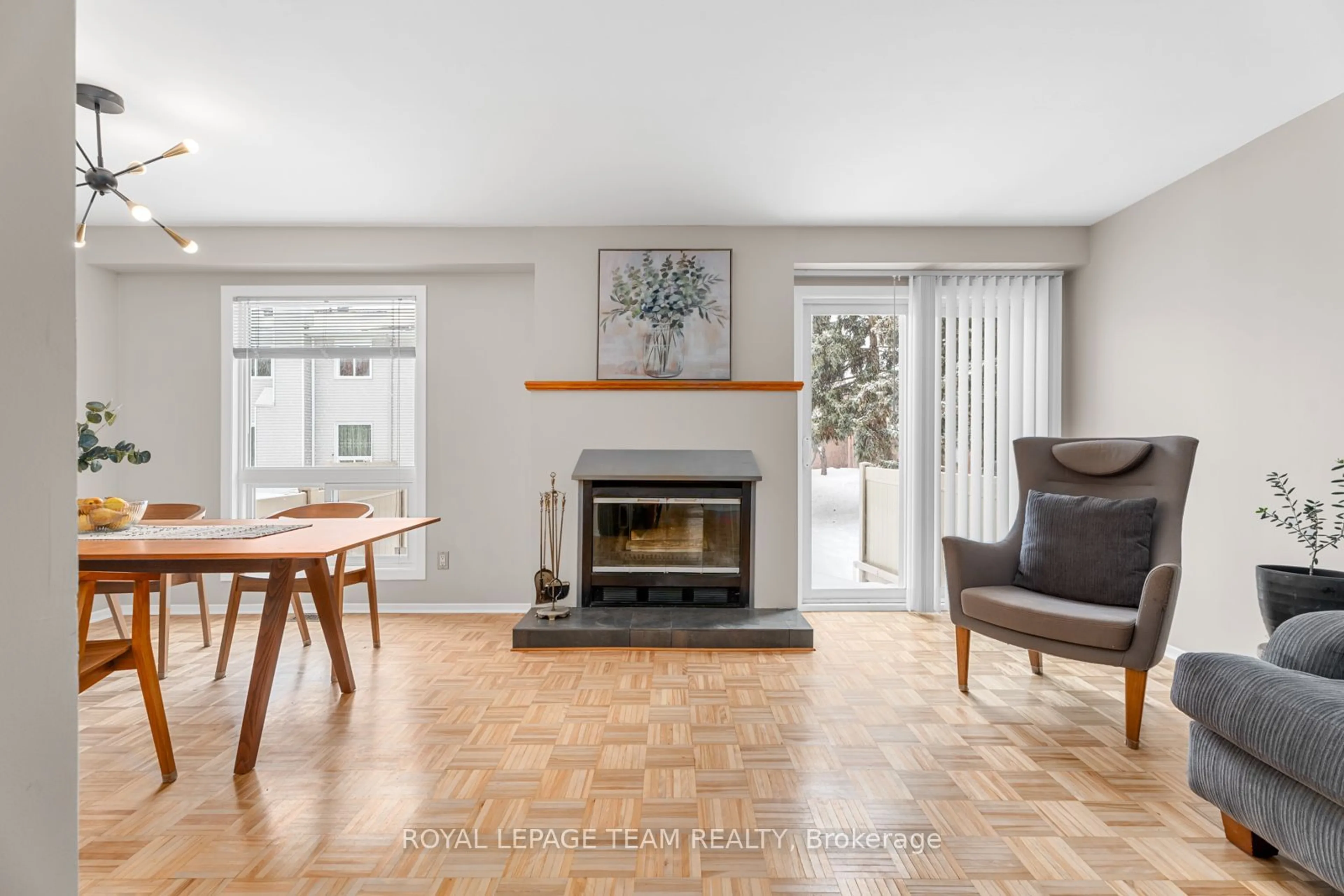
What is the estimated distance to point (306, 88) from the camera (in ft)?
8.26

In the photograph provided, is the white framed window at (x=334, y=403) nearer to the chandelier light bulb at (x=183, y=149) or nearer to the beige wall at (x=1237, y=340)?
the chandelier light bulb at (x=183, y=149)

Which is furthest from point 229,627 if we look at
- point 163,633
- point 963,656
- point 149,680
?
point 963,656

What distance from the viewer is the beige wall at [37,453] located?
72 cm

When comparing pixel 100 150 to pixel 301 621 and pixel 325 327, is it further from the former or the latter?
pixel 301 621

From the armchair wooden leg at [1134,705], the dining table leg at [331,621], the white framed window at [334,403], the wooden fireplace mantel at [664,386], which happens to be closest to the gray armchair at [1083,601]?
the armchair wooden leg at [1134,705]

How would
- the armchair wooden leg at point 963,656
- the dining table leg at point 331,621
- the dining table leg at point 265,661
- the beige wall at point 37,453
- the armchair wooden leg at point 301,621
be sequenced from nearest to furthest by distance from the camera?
the beige wall at point 37,453, the dining table leg at point 265,661, the dining table leg at point 331,621, the armchair wooden leg at point 963,656, the armchair wooden leg at point 301,621

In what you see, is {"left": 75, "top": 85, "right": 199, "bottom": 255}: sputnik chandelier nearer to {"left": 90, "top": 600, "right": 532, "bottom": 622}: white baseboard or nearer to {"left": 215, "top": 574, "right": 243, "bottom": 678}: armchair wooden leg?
{"left": 215, "top": 574, "right": 243, "bottom": 678}: armchair wooden leg

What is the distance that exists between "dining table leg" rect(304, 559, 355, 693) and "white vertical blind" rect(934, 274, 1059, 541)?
3385 mm

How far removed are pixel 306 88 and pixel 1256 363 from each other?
3941 millimetres

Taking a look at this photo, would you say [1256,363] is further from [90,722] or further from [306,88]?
[90,722]

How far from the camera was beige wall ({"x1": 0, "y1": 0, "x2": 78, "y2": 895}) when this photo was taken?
723mm

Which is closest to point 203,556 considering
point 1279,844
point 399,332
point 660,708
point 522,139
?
point 660,708

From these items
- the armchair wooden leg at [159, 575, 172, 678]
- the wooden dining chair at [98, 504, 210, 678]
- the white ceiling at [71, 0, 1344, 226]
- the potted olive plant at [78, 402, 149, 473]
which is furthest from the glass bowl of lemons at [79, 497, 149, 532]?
the white ceiling at [71, 0, 1344, 226]

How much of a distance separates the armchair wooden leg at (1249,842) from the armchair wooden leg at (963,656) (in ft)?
3.71
